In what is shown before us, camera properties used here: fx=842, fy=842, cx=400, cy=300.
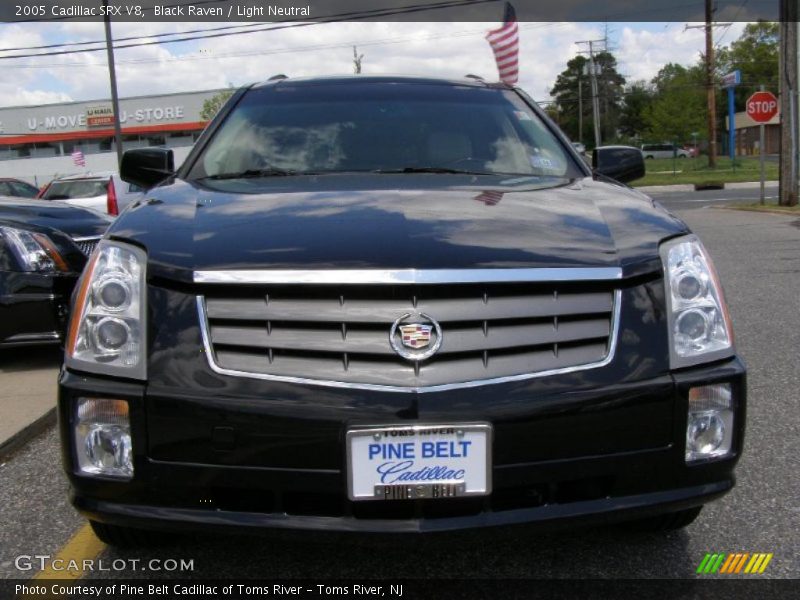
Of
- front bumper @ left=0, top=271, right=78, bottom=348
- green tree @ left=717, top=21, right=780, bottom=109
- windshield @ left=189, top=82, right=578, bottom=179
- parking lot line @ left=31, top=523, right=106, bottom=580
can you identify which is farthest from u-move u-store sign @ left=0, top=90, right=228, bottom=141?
parking lot line @ left=31, top=523, right=106, bottom=580

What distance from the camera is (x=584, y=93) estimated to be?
107250 mm

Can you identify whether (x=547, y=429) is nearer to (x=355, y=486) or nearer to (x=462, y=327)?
(x=462, y=327)

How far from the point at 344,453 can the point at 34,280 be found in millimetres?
3850

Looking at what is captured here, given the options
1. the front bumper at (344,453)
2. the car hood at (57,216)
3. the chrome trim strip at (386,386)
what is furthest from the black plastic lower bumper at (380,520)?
the car hood at (57,216)

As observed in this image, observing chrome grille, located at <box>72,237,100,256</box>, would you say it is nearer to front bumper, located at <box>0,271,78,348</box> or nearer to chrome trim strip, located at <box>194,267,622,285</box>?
front bumper, located at <box>0,271,78,348</box>

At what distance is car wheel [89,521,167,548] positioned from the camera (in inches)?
100

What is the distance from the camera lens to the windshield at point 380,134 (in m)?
3.26

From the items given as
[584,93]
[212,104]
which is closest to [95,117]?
[212,104]

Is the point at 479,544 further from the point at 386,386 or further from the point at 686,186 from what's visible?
the point at 686,186

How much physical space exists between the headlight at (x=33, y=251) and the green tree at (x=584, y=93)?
330ft

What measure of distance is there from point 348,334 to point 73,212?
5.20 metres

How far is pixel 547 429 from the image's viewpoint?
206 centimetres

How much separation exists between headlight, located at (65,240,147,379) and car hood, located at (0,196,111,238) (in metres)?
3.88

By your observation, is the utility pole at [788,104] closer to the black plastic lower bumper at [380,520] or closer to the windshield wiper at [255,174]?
the windshield wiper at [255,174]
